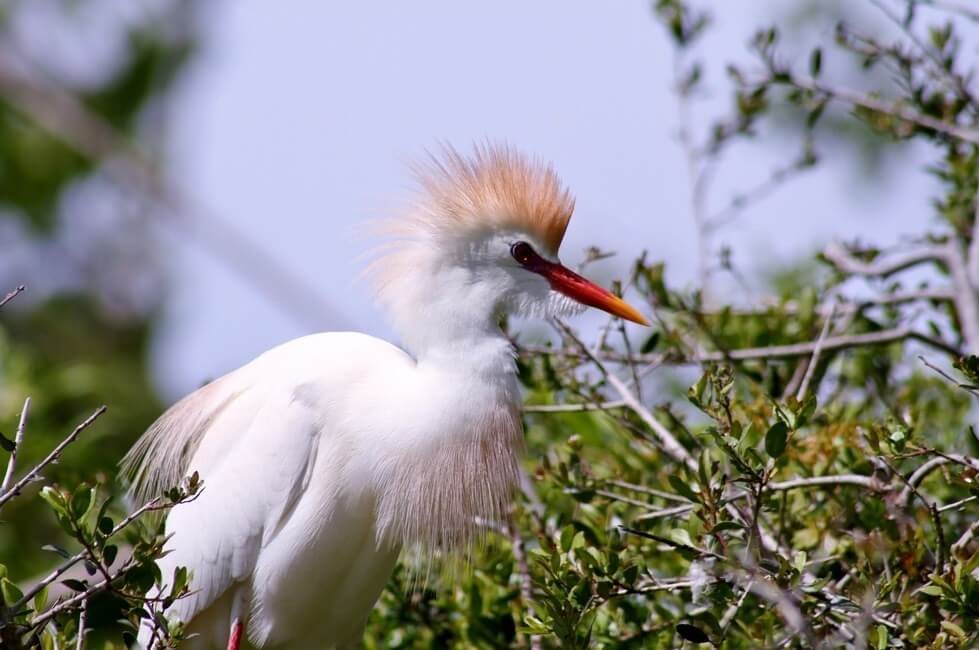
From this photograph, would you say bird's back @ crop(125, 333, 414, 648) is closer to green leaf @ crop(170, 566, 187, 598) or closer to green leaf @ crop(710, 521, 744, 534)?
green leaf @ crop(170, 566, 187, 598)

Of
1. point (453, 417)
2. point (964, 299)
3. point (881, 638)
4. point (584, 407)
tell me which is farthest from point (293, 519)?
point (964, 299)

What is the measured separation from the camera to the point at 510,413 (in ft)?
9.15

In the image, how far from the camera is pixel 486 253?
2814 mm

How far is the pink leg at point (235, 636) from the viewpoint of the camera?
273 centimetres

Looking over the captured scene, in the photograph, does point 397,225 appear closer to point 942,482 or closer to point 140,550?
point 140,550

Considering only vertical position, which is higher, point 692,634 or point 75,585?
point 75,585

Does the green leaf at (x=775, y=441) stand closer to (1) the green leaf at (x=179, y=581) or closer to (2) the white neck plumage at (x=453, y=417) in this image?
(2) the white neck plumage at (x=453, y=417)

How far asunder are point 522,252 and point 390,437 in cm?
53

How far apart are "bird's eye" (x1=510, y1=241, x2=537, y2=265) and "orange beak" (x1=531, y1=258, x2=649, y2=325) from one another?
0.07 ft

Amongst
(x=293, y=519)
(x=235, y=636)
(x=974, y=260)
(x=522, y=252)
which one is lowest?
(x=974, y=260)

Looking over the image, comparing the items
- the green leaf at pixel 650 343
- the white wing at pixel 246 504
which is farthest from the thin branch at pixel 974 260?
the white wing at pixel 246 504

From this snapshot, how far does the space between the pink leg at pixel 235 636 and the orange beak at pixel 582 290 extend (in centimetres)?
105

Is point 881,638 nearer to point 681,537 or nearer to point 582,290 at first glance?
point 681,537

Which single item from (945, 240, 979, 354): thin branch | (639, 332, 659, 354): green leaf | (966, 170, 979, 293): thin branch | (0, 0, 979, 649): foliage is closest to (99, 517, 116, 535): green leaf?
(0, 0, 979, 649): foliage
